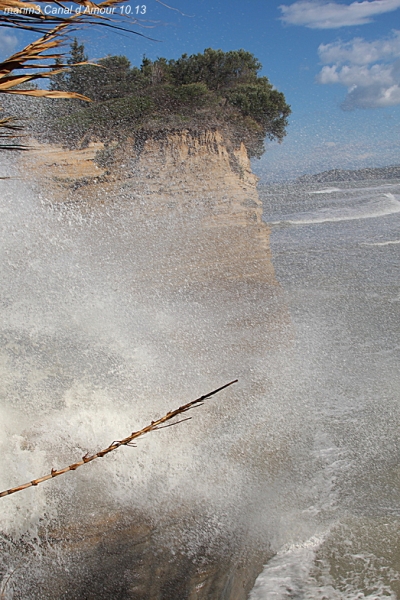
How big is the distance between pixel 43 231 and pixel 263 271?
303 centimetres

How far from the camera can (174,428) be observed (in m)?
3.38

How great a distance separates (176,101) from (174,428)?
536 cm

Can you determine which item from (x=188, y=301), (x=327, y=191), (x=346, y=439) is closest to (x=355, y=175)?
(x=327, y=191)

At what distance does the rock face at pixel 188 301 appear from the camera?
7.79 feet

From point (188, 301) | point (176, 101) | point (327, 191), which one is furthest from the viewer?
point (327, 191)

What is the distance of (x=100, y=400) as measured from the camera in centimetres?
353

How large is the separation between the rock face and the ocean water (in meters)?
0.22

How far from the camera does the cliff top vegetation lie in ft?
21.4

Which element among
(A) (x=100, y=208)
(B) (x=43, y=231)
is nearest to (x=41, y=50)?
(B) (x=43, y=231)

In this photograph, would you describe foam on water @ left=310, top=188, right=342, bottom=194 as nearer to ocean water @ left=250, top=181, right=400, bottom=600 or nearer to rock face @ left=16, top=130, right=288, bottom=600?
ocean water @ left=250, top=181, right=400, bottom=600

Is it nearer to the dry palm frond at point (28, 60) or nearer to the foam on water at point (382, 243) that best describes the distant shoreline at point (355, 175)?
the foam on water at point (382, 243)

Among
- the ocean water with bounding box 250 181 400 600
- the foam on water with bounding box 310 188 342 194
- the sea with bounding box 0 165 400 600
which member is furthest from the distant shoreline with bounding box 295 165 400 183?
the sea with bounding box 0 165 400 600

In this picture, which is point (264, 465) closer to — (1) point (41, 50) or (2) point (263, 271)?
(1) point (41, 50)

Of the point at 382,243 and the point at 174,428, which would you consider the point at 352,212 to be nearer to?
the point at 382,243
